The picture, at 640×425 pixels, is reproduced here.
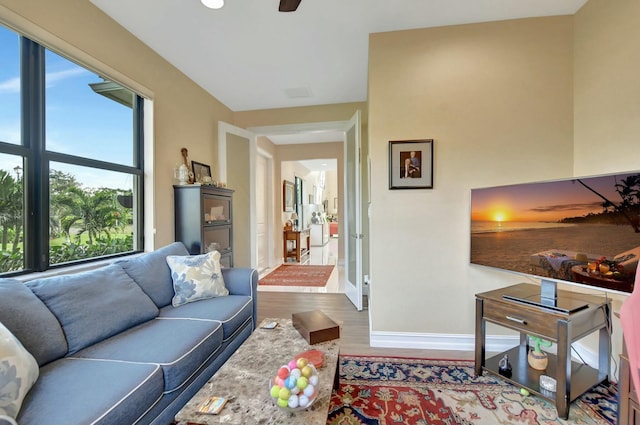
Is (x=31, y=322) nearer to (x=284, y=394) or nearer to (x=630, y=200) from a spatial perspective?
(x=284, y=394)

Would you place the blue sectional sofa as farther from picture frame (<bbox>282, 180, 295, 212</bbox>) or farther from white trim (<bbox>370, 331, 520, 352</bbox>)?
picture frame (<bbox>282, 180, 295, 212</bbox>)

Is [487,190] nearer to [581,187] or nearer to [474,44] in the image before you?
[581,187]

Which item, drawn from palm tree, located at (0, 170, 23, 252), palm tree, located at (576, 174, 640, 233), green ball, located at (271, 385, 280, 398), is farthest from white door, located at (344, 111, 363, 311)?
palm tree, located at (0, 170, 23, 252)

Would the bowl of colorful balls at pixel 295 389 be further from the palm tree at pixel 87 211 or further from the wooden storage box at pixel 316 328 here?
the palm tree at pixel 87 211

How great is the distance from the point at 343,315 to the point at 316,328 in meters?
1.67

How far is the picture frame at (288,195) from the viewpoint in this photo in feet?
21.4

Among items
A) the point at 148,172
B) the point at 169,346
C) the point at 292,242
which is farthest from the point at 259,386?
the point at 292,242

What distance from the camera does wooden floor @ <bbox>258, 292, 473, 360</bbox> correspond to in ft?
7.60

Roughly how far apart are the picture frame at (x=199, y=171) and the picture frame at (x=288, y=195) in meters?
3.02

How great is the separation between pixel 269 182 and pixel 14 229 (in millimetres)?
4499

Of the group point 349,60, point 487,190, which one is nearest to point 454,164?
point 487,190

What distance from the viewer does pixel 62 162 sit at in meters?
1.95

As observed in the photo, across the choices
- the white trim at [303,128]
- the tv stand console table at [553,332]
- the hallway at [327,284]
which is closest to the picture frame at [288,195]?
the hallway at [327,284]

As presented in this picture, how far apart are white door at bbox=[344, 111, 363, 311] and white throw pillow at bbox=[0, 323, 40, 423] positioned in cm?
269
